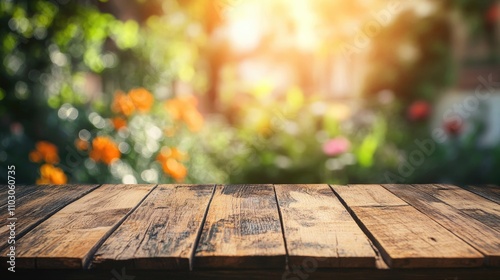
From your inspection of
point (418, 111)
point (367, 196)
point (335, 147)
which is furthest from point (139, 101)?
point (418, 111)

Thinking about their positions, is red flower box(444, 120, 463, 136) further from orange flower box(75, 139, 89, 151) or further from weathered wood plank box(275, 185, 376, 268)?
weathered wood plank box(275, 185, 376, 268)

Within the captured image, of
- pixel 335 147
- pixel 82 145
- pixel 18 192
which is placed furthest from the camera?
pixel 335 147

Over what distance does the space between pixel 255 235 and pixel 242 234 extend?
0.10 ft

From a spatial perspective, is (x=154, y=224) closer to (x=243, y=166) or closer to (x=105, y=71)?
(x=243, y=166)

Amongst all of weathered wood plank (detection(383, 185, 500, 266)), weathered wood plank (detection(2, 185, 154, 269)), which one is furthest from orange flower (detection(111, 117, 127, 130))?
weathered wood plank (detection(383, 185, 500, 266))

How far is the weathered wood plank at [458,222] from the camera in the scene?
1.18 m

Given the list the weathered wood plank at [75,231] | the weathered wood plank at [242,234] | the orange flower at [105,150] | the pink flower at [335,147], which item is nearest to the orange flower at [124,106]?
the orange flower at [105,150]

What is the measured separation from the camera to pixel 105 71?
18.2ft

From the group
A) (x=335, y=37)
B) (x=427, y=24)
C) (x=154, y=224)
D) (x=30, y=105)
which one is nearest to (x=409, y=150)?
(x=335, y=37)

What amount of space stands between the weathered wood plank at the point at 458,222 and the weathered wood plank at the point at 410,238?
0.02 meters

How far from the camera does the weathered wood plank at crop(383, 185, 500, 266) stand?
46.6 inches

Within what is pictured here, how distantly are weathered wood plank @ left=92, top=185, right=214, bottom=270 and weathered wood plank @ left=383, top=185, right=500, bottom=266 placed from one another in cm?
57

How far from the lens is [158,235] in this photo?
127 centimetres

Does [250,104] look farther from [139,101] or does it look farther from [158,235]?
[158,235]
